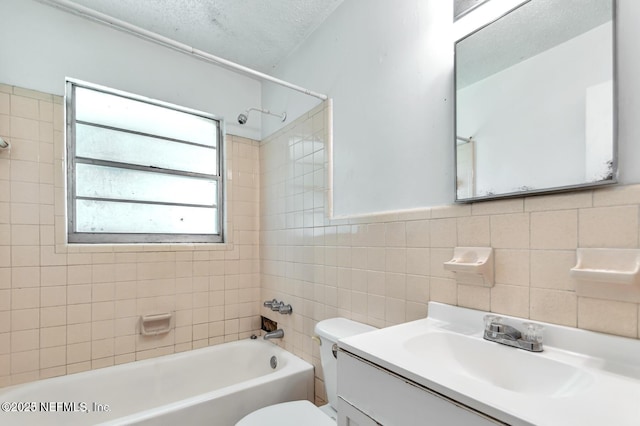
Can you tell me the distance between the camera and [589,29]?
2.86 feet

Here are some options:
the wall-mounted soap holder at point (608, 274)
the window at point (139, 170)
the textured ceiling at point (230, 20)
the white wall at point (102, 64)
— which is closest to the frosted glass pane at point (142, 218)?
the window at point (139, 170)

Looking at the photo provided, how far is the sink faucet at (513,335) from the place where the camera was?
0.88 metres

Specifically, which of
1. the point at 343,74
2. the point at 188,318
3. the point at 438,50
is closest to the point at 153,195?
the point at 188,318

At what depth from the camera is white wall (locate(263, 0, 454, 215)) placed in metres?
1.26

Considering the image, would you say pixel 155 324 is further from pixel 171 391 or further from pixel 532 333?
pixel 532 333

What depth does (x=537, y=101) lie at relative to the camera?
0.97m

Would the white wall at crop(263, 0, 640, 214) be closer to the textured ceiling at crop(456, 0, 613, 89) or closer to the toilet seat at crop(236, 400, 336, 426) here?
the textured ceiling at crop(456, 0, 613, 89)

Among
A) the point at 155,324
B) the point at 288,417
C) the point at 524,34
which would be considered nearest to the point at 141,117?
the point at 155,324

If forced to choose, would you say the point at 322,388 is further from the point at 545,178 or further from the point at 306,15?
the point at 306,15

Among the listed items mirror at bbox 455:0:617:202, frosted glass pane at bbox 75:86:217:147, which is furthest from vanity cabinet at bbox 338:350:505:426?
frosted glass pane at bbox 75:86:217:147

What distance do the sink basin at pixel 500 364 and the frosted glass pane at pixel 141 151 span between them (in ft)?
6.79

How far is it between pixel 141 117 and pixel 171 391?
6.09 feet

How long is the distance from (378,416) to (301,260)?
1302 millimetres

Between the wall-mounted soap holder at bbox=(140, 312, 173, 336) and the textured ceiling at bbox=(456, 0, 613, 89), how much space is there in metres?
2.16
